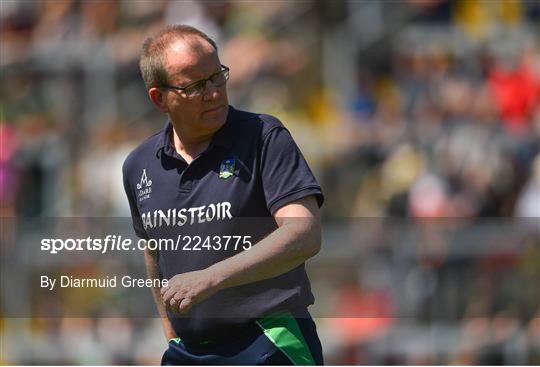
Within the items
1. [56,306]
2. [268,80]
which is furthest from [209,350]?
[268,80]

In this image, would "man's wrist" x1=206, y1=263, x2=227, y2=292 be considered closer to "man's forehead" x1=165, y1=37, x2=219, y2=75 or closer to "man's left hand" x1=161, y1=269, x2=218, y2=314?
"man's left hand" x1=161, y1=269, x2=218, y2=314

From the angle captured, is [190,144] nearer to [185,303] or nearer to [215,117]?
[215,117]

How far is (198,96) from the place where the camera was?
462cm

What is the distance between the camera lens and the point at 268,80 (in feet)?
41.9

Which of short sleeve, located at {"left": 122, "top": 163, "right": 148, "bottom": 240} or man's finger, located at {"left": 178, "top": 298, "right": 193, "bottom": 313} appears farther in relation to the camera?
short sleeve, located at {"left": 122, "top": 163, "right": 148, "bottom": 240}

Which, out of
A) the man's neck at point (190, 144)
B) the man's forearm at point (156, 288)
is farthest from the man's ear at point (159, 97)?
the man's forearm at point (156, 288)

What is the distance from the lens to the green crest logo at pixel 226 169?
459 centimetres

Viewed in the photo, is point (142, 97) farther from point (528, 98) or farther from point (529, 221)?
point (529, 221)

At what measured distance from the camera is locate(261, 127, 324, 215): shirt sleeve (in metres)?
4.45

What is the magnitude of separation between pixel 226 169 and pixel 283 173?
0.78 feet

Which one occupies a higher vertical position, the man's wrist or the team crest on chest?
the team crest on chest

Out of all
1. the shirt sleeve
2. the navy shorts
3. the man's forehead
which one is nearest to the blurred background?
the navy shorts

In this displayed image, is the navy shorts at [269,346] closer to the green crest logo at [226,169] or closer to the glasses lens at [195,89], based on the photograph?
the green crest logo at [226,169]

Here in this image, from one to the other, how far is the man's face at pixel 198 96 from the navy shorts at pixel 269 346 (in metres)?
0.75
